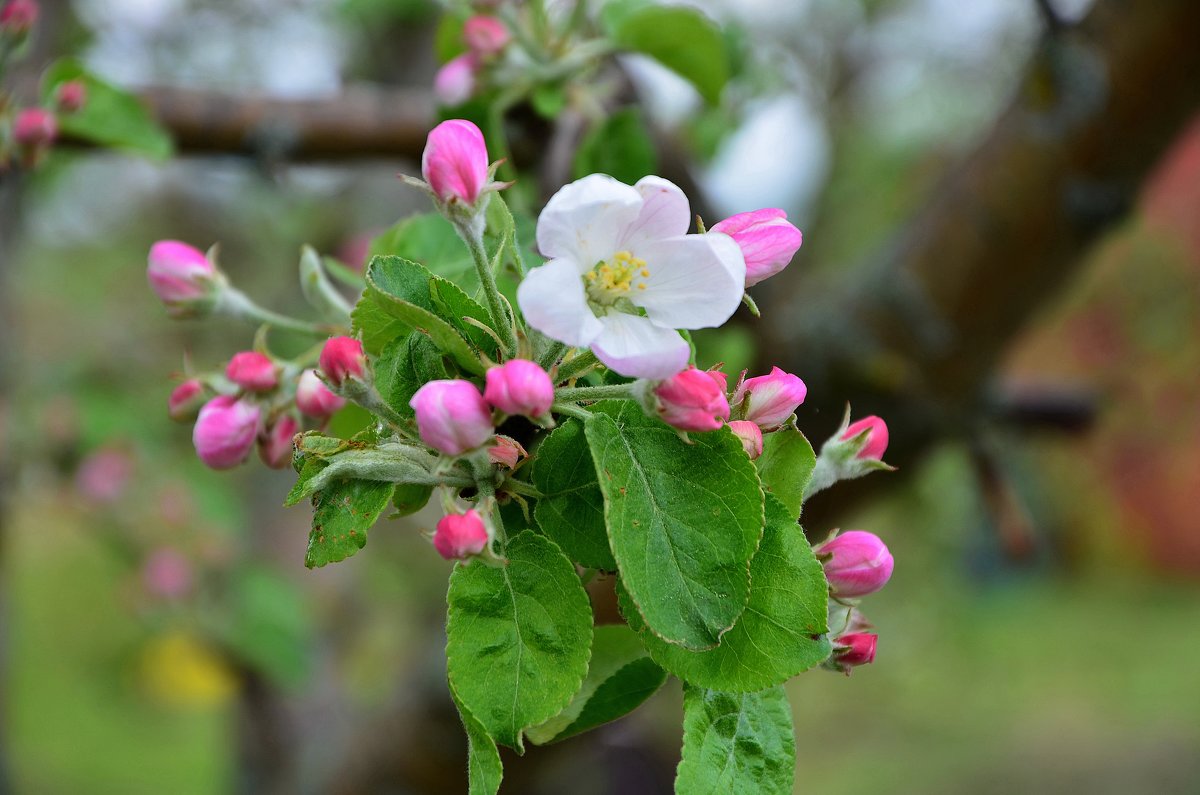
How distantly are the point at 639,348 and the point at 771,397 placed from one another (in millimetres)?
104

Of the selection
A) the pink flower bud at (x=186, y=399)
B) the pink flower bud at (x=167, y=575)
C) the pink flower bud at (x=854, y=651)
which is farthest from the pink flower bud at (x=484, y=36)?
the pink flower bud at (x=167, y=575)

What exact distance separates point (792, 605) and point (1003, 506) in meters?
1.37

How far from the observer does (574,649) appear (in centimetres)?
52

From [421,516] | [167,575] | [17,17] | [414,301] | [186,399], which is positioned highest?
[414,301]

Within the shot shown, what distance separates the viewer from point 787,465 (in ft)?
1.93

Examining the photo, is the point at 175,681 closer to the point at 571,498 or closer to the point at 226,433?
the point at 226,433

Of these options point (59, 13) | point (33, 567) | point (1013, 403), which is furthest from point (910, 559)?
point (33, 567)

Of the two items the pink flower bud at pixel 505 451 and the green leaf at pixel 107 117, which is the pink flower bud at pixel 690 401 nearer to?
the pink flower bud at pixel 505 451

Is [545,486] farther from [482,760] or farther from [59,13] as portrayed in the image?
[59,13]

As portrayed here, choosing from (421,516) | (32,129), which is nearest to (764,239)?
(32,129)

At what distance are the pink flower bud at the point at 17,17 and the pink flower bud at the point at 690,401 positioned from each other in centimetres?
83

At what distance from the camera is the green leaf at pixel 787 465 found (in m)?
0.58

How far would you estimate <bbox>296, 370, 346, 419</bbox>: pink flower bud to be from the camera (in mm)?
667

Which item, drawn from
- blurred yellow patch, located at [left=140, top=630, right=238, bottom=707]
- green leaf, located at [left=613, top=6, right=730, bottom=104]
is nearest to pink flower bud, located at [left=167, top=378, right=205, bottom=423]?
green leaf, located at [left=613, top=6, right=730, bottom=104]
